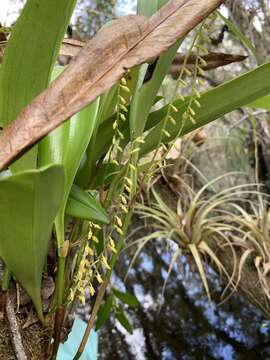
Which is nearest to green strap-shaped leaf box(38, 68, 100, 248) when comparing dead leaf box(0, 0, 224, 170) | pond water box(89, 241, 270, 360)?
dead leaf box(0, 0, 224, 170)

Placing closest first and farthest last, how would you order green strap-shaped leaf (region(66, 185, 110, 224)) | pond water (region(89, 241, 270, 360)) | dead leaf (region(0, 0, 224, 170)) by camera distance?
dead leaf (region(0, 0, 224, 170)) < green strap-shaped leaf (region(66, 185, 110, 224)) < pond water (region(89, 241, 270, 360))

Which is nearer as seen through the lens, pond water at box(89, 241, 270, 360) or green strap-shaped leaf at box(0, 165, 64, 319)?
green strap-shaped leaf at box(0, 165, 64, 319)

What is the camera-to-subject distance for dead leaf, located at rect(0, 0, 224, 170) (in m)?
0.20

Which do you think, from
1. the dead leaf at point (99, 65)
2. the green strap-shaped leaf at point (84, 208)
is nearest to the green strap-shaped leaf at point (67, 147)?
the green strap-shaped leaf at point (84, 208)

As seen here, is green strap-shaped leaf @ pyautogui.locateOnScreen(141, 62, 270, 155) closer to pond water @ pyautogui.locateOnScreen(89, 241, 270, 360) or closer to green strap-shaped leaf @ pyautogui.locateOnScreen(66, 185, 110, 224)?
Result: green strap-shaped leaf @ pyautogui.locateOnScreen(66, 185, 110, 224)

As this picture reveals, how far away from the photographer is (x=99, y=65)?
0.23 m

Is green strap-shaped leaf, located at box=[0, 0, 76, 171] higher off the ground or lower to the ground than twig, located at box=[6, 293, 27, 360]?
higher

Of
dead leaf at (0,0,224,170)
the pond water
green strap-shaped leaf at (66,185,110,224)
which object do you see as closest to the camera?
dead leaf at (0,0,224,170)

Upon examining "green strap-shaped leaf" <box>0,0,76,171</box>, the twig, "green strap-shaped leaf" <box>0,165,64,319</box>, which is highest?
"green strap-shaped leaf" <box>0,0,76,171</box>

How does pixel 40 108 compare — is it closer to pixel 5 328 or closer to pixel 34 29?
pixel 34 29

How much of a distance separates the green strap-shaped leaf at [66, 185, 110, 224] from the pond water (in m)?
0.78

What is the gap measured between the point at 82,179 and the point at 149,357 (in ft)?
2.47

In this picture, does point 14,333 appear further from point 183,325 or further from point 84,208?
point 183,325

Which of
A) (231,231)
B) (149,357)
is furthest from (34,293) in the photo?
(231,231)
